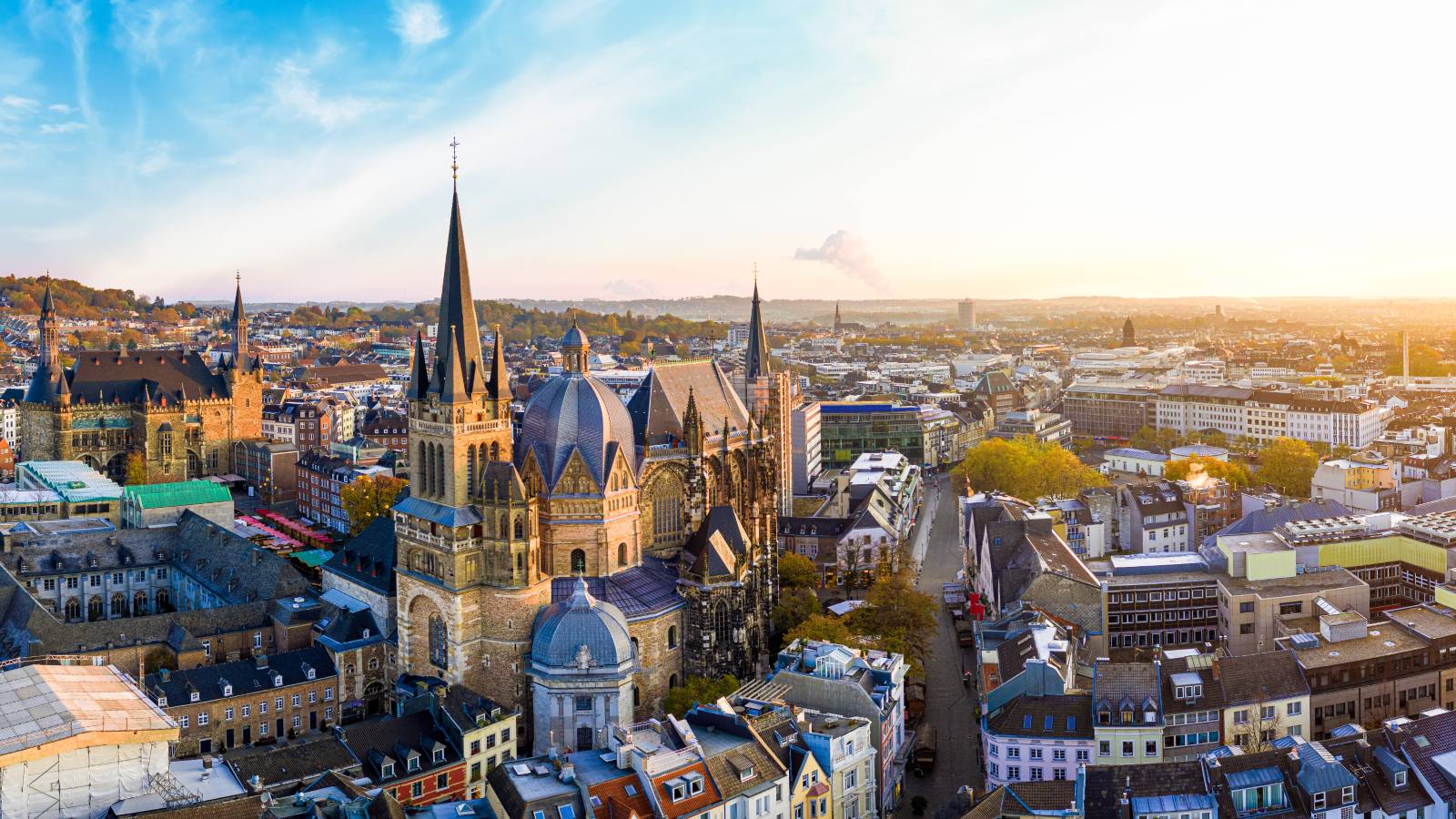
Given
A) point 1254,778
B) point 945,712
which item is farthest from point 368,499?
point 1254,778

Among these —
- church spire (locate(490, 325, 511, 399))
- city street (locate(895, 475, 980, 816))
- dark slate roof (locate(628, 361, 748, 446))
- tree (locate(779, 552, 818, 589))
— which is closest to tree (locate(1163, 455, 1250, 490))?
city street (locate(895, 475, 980, 816))

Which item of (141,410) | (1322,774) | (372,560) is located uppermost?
(141,410)

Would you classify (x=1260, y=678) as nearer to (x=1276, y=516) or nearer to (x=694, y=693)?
(x=694, y=693)

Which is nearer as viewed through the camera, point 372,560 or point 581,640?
point 581,640

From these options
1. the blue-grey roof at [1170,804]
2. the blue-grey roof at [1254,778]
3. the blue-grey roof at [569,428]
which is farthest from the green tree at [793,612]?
the blue-grey roof at [1254,778]

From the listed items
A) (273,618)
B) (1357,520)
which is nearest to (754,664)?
(273,618)

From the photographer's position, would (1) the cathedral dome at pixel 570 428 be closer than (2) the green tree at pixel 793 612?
Yes

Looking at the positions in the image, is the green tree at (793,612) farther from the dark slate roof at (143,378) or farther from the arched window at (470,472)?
the dark slate roof at (143,378)
